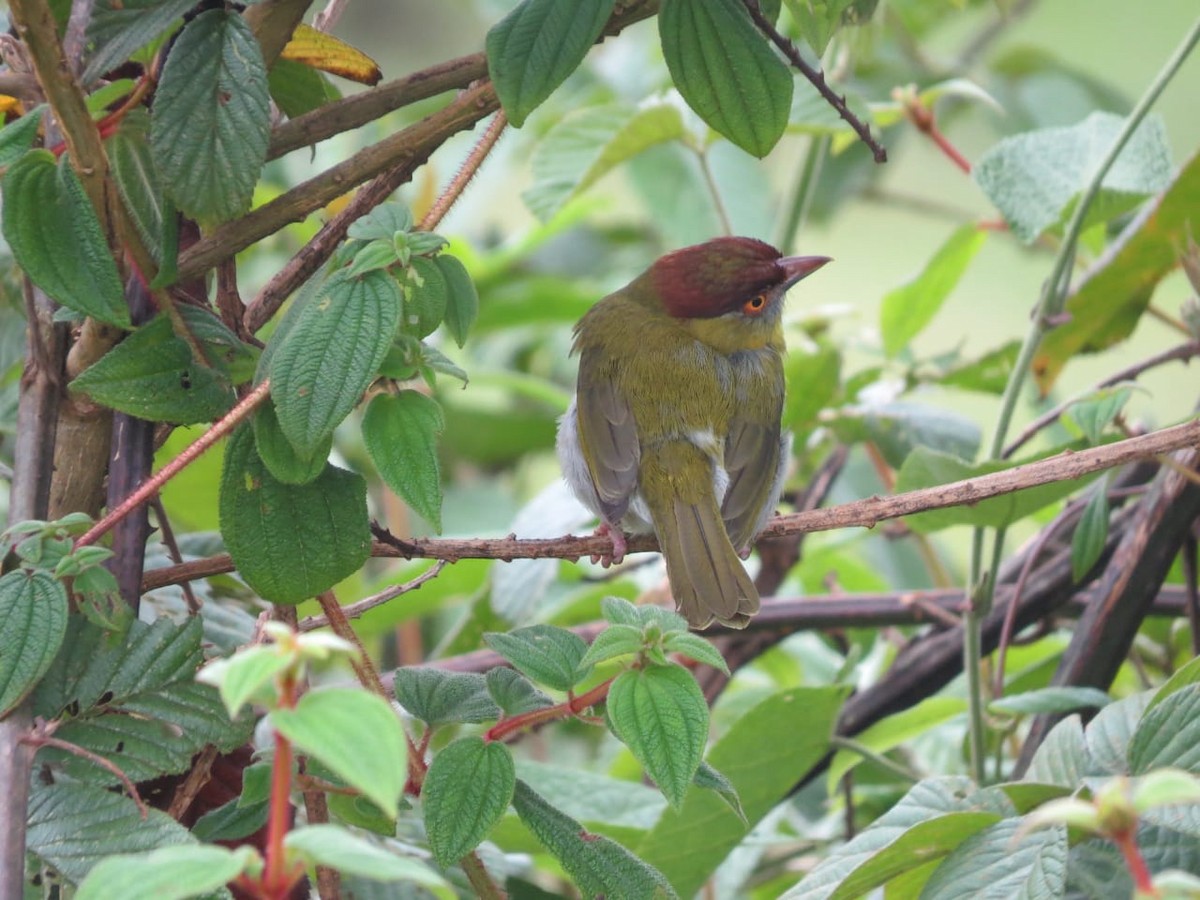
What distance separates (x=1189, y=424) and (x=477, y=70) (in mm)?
896

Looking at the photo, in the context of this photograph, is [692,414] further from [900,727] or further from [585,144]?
[900,727]

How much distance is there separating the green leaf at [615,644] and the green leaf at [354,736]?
43 centimetres

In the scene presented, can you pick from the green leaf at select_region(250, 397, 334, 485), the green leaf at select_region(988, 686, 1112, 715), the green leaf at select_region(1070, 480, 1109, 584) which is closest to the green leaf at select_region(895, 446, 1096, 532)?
the green leaf at select_region(1070, 480, 1109, 584)

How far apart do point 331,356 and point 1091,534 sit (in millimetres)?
1238

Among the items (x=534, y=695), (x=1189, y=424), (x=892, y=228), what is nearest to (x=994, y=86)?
(x=892, y=228)

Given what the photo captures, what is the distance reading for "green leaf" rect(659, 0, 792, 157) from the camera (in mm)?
1451

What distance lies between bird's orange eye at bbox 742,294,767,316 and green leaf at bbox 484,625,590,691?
1626mm

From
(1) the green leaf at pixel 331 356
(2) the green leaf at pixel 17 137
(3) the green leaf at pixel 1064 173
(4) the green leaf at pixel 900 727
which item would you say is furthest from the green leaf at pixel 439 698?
(3) the green leaf at pixel 1064 173

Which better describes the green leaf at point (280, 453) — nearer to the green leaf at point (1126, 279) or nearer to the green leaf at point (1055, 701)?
the green leaf at point (1055, 701)

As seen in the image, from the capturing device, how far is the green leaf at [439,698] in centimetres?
144

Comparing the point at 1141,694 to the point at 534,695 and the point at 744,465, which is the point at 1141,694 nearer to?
the point at 534,695

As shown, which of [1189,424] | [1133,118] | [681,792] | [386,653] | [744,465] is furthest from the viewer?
[386,653]

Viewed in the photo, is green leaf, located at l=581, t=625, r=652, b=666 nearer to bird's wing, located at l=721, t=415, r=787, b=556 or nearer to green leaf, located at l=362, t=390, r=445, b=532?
green leaf, located at l=362, t=390, r=445, b=532

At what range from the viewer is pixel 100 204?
143cm
